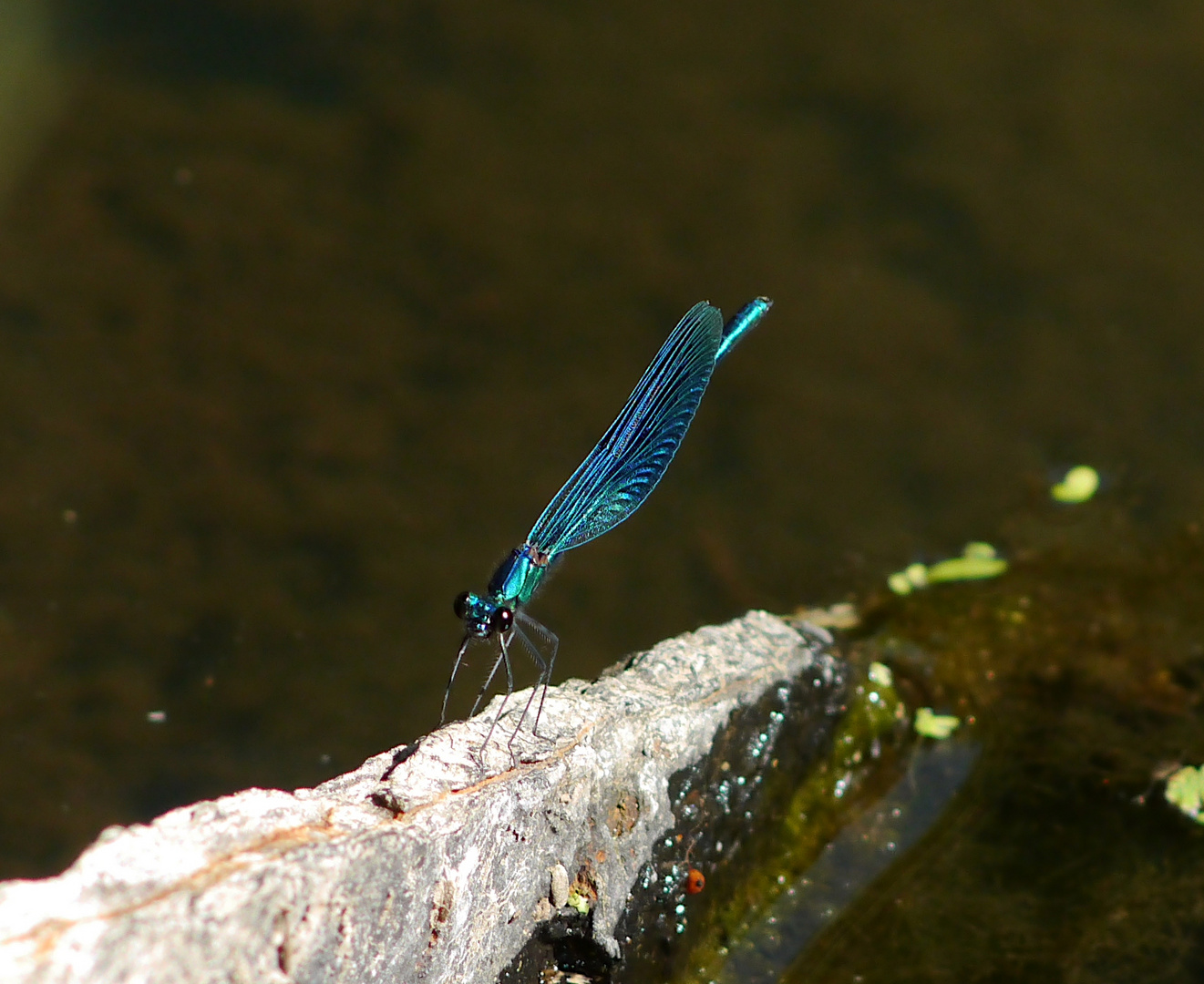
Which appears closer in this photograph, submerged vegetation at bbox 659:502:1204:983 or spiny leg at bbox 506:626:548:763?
spiny leg at bbox 506:626:548:763

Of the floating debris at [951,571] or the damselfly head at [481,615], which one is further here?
the floating debris at [951,571]

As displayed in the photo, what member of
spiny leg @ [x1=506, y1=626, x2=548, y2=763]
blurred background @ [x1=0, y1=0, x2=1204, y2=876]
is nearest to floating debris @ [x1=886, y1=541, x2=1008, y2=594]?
blurred background @ [x1=0, y1=0, x2=1204, y2=876]

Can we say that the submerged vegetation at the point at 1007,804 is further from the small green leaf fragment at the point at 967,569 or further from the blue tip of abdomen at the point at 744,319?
the blue tip of abdomen at the point at 744,319

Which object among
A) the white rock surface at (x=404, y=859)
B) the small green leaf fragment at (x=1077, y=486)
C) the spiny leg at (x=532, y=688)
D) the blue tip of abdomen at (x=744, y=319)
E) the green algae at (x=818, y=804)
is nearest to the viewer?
the white rock surface at (x=404, y=859)

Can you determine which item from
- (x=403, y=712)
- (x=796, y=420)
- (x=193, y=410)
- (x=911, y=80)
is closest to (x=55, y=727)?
(x=403, y=712)

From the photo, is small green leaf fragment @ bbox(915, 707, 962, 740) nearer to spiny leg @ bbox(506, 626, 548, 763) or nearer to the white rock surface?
the white rock surface

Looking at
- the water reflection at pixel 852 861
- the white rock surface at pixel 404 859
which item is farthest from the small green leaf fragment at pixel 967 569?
the white rock surface at pixel 404 859
